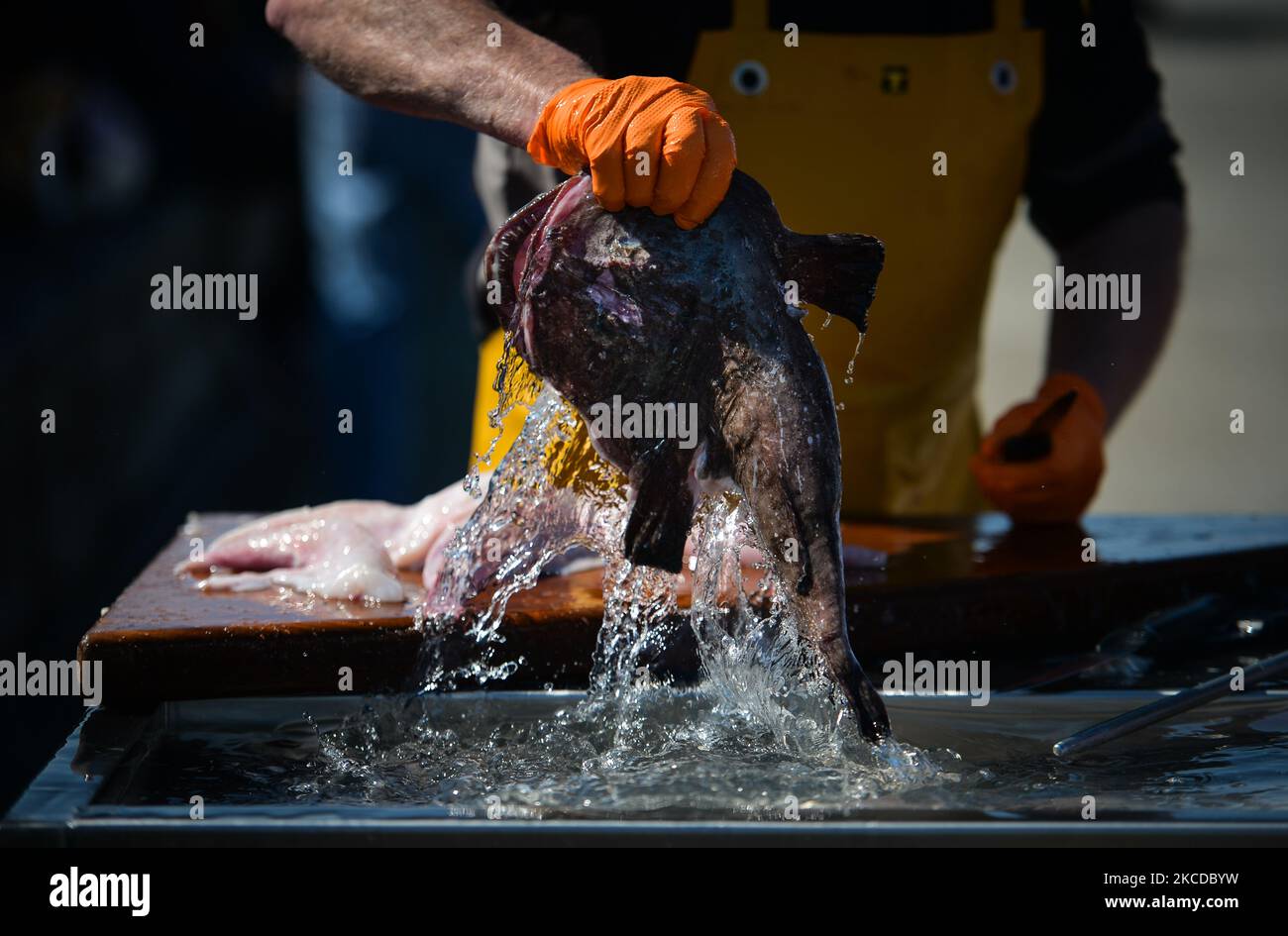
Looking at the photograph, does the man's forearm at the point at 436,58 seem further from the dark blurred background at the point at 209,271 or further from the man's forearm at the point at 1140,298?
the dark blurred background at the point at 209,271

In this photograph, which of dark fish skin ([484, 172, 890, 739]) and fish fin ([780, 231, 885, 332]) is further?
fish fin ([780, 231, 885, 332])

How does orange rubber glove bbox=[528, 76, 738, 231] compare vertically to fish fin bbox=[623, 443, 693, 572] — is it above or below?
above

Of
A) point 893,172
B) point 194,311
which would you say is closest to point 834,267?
point 893,172

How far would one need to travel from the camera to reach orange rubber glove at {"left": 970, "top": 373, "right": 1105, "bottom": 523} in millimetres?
3209

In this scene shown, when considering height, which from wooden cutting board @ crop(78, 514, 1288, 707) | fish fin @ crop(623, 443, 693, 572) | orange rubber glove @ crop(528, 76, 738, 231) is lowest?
wooden cutting board @ crop(78, 514, 1288, 707)

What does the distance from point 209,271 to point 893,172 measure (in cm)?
467

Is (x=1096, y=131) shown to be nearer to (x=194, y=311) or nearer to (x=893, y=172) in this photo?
(x=893, y=172)

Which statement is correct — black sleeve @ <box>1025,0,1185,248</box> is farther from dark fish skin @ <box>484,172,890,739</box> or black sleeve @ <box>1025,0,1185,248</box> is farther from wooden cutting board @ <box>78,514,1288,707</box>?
dark fish skin @ <box>484,172,890,739</box>

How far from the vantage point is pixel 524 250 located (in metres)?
1.91

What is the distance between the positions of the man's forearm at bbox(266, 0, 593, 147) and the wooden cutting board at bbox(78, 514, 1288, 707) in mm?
794

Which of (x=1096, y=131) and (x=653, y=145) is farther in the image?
(x=1096, y=131)

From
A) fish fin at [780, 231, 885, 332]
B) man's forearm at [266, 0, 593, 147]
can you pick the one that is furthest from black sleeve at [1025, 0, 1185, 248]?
fish fin at [780, 231, 885, 332]
